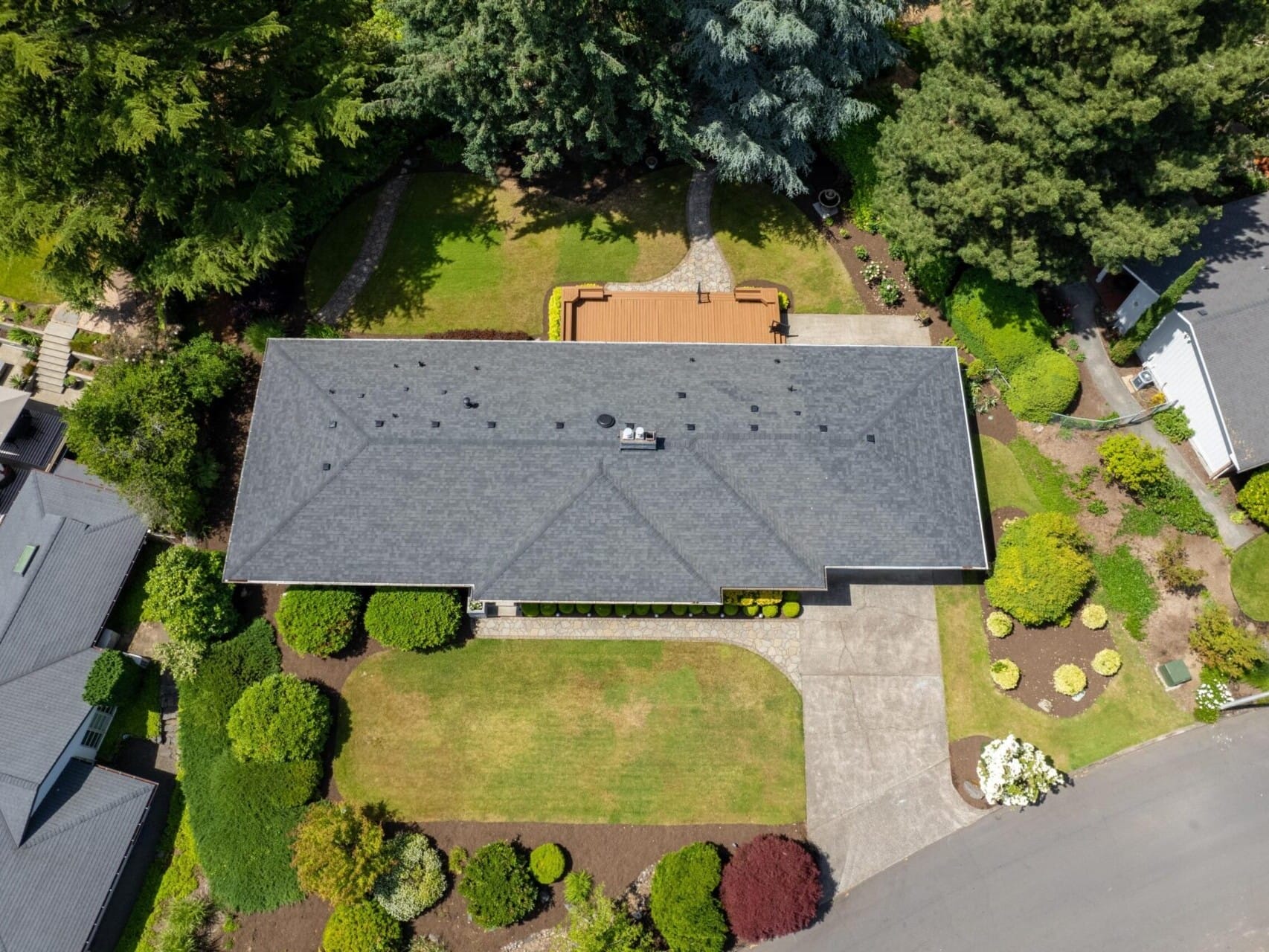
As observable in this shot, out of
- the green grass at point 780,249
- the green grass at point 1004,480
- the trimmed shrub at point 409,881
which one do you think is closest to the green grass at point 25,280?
the trimmed shrub at point 409,881

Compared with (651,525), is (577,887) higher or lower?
lower

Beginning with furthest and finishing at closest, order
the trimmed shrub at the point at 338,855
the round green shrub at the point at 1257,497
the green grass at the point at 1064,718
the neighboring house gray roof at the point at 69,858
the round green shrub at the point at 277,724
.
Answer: the round green shrub at the point at 1257,497 → the green grass at the point at 1064,718 → the round green shrub at the point at 277,724 → the neighboring house gray roof at the point at 69,858 → the trimmed shrub at the point at 338,855

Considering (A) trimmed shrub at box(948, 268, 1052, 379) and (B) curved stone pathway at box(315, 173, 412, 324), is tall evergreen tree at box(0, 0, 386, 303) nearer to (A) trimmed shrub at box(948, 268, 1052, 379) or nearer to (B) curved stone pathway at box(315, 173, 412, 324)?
(B) curved stone pathway at box(315, 173, 412, 324)

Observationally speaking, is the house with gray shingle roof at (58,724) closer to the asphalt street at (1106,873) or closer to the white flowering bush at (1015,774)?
the asphalt street at (1106,873)

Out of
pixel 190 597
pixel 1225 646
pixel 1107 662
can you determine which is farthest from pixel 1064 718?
pixel 190 597

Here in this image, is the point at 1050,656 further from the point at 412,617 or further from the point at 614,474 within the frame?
the point at 412,617

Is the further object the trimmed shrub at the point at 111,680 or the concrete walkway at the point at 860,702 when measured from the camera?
the trimmed shrub at the point at 111,680

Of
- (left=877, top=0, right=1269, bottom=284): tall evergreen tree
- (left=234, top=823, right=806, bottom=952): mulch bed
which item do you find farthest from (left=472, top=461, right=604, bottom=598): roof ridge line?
(left=877, top=0, right=1269, bottom=284): tall evergreen tree

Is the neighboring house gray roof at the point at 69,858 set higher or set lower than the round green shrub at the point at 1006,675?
lower
